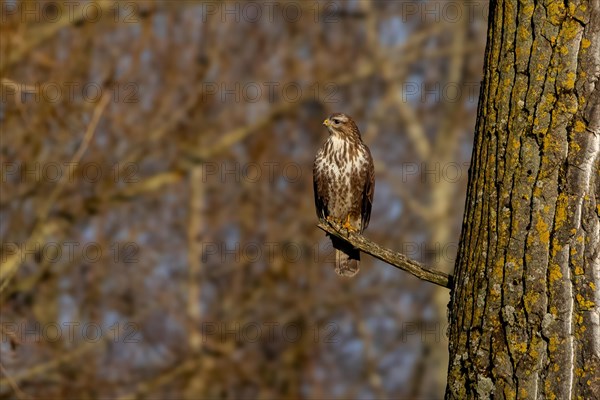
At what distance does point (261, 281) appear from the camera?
52.0ft

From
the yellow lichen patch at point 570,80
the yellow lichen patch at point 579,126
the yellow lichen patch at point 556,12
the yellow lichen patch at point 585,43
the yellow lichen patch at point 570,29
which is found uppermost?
the yellow lichen patch at point 556,12

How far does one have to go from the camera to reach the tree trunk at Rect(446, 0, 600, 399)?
3709 mm

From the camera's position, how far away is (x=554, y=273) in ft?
12.3

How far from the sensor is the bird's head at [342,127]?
29.7 feet

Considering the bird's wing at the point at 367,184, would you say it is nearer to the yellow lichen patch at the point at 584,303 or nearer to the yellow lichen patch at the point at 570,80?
→ the yellow lichen patch at the point at 570,80

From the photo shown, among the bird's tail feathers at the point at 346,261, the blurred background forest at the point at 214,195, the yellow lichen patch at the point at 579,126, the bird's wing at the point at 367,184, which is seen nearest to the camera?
the yellow lichen patch at the point at 579,126

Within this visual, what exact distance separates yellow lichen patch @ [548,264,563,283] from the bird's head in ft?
17.6

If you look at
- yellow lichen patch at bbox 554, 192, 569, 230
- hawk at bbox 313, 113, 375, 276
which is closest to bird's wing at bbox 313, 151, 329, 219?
hawk at bbox 313, 113, 375, 276

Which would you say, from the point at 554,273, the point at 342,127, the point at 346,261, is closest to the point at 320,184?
the point at 342,127

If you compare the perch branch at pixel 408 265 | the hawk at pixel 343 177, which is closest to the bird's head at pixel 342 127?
the hawk at pixel 343 177


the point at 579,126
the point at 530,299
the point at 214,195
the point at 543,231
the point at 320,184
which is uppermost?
the point at 579,126

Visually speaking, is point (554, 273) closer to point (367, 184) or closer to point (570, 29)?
point (570, 29)

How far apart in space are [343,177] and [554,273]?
5.25 m

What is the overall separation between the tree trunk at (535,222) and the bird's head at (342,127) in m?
5.00
